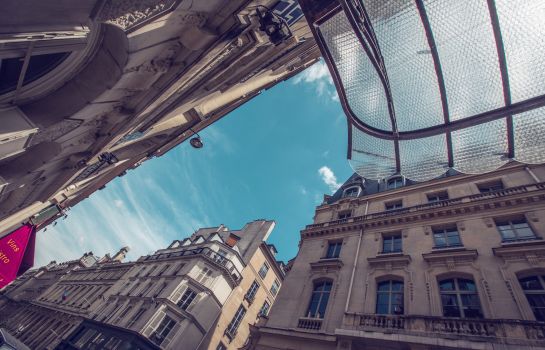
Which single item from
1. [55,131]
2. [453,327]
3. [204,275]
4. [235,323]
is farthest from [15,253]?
[235,323]

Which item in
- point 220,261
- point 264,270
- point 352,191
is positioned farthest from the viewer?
point 264,270

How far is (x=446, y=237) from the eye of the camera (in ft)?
46.5

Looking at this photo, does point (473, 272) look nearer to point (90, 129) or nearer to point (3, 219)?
point (90, 129)

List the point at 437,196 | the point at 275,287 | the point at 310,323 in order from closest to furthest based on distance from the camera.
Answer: the point at 310,323
the point at 437,196
the point at 275,287

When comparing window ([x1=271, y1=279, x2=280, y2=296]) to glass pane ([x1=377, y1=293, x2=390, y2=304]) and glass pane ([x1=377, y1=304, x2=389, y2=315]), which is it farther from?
glass pane ([x1=377, y1=304, x2=389, y2=315])

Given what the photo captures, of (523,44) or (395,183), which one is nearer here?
(523,44)

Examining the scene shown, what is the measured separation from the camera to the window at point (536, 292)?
30.8 ft

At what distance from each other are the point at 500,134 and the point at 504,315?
31.4ft

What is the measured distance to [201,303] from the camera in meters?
27.9

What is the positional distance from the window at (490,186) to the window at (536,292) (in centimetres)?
652

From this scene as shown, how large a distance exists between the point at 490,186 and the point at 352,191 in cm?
983

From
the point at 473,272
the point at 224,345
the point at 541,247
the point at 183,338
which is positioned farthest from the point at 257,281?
the point at 541,247

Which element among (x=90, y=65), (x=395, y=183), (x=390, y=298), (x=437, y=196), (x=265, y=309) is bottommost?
(x=90, y=65)

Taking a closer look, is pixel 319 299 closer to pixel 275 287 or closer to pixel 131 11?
pixel 131 11
